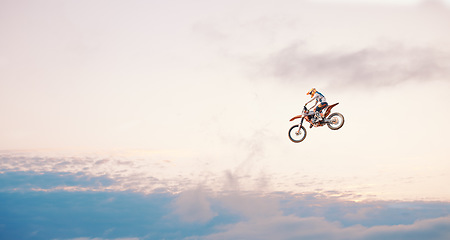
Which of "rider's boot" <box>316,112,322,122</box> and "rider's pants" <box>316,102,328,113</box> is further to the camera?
"rider's boot" <box>316,112,322,122</box>

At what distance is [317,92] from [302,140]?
621 centimetres

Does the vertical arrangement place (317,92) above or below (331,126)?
above

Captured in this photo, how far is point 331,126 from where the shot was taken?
181 ft

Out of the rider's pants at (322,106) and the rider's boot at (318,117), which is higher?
the rider's pants at (322,106)

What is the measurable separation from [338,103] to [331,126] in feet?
9.75

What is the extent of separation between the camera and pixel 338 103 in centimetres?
5428

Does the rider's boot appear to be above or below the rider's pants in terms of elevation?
below

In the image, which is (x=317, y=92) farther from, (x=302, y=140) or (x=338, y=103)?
(x=302, y=140)

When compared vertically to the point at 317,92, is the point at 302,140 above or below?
below

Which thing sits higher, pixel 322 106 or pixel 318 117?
pixel 322 106

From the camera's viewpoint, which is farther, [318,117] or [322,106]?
[318,117]

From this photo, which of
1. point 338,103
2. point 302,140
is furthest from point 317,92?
point 302,140

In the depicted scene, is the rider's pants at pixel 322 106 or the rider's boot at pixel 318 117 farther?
the rider's boot at pixel 318 117

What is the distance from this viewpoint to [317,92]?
54.8 metres
